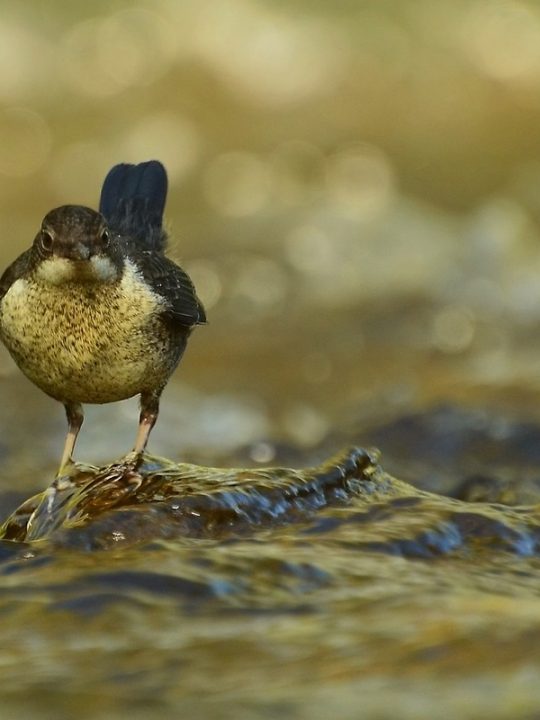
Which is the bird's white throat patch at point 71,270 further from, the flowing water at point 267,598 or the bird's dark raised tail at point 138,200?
the bird's dark raised tail at point 138,200

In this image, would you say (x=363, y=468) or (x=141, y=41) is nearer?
(x=363, y=468)

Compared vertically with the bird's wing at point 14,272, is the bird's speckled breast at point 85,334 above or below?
below

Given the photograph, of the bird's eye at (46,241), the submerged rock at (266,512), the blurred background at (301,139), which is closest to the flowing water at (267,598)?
the submerged rock at (266,512)

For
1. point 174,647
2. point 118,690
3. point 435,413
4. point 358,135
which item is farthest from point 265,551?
point 358,135

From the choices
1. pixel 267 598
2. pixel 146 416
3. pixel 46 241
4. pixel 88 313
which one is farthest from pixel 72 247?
pixel 267 598

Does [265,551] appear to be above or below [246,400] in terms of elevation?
A: below

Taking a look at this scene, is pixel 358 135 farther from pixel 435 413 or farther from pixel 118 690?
pixel 118 690
